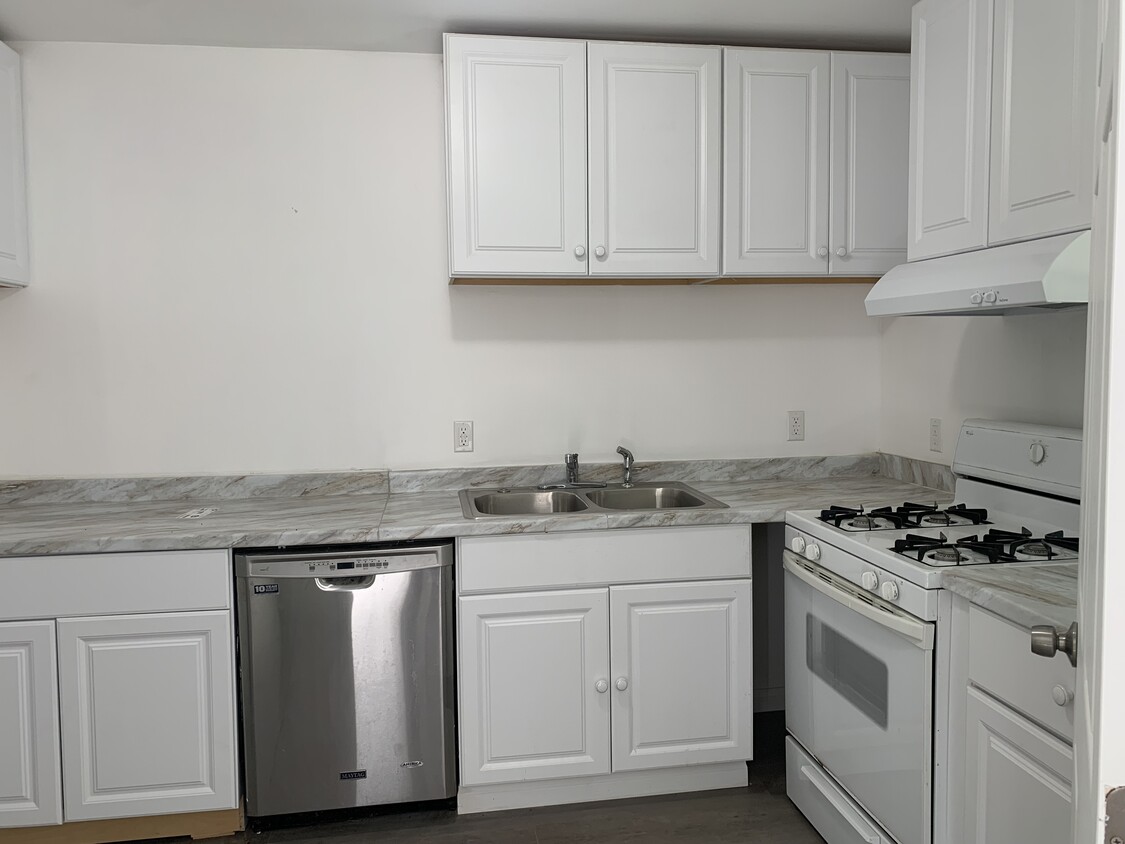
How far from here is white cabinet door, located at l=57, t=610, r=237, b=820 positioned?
7.09 ft

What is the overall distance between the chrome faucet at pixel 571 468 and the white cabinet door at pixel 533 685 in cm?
56

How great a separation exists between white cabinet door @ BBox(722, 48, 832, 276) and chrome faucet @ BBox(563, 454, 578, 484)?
804 mm

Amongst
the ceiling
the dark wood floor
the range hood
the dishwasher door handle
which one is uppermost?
the ceiling

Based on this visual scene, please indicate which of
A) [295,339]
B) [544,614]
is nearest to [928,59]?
[544,614]

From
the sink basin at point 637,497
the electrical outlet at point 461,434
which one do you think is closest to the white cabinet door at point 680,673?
the sink basin at point 637,497

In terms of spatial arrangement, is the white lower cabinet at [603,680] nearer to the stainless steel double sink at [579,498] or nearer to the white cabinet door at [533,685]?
the white cabinet door at [533,685]

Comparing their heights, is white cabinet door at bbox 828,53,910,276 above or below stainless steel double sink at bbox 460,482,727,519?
above

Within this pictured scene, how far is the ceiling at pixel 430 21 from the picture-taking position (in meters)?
2.37

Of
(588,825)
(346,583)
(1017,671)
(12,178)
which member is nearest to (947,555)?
(1017,671)

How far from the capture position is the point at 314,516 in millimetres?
2402

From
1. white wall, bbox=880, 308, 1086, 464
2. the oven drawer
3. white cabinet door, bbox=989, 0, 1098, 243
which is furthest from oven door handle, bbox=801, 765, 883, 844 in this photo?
white cabinet door, bbox=989, 0, 1098, 243

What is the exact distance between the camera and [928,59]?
2.16m

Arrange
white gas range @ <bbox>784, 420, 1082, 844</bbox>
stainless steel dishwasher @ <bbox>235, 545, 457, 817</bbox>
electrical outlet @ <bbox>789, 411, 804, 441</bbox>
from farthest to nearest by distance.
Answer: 1. electrical outlet @ <bbox>789, 411, 804, 441</bbox>
2. stainless steel dishwasher @ <bbox>235, 545, 457, 817</bbox>
3. white gas range @ <bbox>784, 420, 1082, 844</bbox>

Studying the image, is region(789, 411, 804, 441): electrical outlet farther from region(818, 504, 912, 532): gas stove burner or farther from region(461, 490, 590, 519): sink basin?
region(461, 490, 590, 519): sink basin
